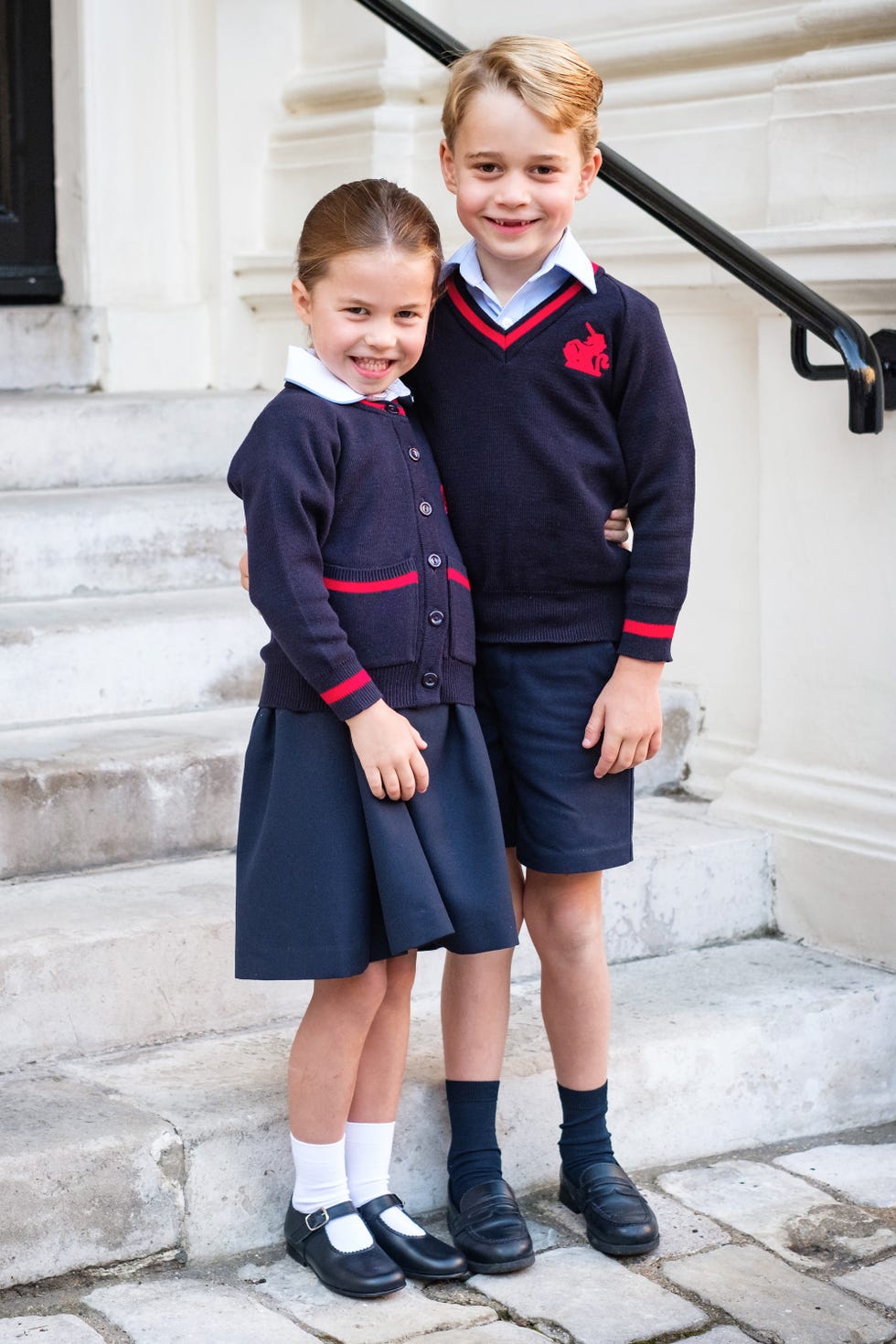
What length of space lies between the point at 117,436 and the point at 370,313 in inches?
72.8

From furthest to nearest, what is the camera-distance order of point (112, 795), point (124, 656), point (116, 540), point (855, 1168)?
point (116, 540) < point (124, 656) < point (112, 795) < point (855, 1168)

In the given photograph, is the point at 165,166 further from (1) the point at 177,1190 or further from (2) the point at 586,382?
(1) the point at 177,1190

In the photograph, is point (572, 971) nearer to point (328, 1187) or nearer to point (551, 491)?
point (328, 1187)

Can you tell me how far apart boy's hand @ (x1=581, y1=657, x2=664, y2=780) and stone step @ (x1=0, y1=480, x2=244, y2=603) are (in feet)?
4.91

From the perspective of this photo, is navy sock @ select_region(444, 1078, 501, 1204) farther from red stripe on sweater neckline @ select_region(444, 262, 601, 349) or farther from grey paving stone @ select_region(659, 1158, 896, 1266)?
red stripe on sweater neckline @ select_region(444, 262, 601, 349)

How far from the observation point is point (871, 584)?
9.97 ft

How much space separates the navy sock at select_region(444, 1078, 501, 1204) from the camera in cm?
238

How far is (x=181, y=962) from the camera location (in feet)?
8.51

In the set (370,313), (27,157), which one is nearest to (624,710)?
(370,313)

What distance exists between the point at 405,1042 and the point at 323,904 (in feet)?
0.96

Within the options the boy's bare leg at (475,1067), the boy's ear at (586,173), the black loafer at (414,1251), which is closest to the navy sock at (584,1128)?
the boy's bare leg at (475,1067)

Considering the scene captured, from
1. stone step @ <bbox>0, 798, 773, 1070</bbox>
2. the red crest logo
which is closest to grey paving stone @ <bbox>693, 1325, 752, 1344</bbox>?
stone step @ <bbox>0, 798, 773, 1070</bbox>

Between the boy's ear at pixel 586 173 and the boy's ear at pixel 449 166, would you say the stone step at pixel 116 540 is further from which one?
the boy's ear at pixel 586 173

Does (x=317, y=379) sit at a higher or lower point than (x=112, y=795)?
higher
